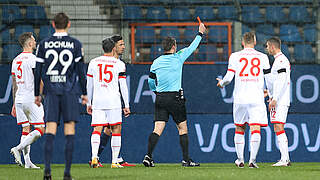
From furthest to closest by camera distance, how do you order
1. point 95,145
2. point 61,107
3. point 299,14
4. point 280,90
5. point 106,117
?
point 299,14 < point 280,90 < point 106,117 < point 95,145 < point 61,107

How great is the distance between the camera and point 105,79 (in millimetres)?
8352

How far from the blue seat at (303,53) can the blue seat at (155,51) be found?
256 cm

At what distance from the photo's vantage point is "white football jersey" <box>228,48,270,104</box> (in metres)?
8.14

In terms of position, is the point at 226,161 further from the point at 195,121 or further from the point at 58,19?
the point at 58,19

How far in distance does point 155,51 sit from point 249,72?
A: 3.62 m

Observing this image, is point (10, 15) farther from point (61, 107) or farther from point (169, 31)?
point (61, 107)

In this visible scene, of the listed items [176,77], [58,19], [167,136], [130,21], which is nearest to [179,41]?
[130,21]

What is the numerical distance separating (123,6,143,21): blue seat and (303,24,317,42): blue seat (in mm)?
3298

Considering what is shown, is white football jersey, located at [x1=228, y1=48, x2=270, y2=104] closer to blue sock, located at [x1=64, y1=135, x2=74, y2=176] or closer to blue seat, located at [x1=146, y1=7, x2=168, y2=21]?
blue sock, located at [x1=64, y1=135, x2=74, y2=176]

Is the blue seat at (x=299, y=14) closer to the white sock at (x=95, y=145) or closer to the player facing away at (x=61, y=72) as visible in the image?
the white sock at (x=95, y=145)

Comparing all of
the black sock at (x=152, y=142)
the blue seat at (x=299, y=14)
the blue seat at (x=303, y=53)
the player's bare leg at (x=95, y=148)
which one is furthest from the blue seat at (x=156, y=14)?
the player's bare leg at (x=95, y=148)

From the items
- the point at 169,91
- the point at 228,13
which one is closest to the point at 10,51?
the point at 169,91

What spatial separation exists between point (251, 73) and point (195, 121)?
8.58 ft

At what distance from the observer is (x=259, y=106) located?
818cm
